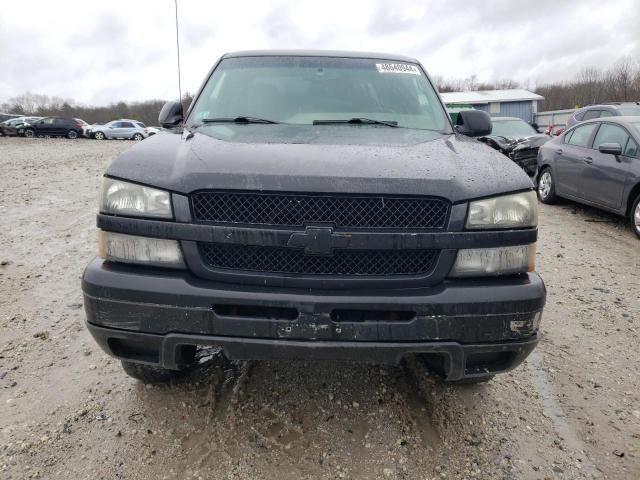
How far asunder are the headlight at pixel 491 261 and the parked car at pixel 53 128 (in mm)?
35757

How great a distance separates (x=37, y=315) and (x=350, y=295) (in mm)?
2769

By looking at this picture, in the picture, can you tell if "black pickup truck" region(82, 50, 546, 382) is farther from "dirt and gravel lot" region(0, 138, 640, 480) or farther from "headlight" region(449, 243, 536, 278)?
"dirt and gravel lot" region(0, 138, 640, 480)

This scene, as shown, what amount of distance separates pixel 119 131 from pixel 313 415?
35680 mm

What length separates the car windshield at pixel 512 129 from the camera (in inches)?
499

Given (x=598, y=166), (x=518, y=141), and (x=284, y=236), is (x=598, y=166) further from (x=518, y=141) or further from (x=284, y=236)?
(x=284, y=236)

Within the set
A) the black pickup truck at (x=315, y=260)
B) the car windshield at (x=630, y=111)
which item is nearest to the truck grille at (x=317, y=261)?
the black pickup truck at (x=315, y=260)

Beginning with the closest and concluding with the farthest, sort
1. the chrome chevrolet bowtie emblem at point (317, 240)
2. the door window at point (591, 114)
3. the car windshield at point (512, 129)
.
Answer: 1. the chrome chevrolet bowtie emblem at point (317, 240)
2. the door window at point (591, 114)
3. the car windshield at point (512, 129)

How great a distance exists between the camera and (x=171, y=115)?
332 centimetres

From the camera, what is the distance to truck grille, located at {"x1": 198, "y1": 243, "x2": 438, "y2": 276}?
6.43 feet

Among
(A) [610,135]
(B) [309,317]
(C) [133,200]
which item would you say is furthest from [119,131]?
(B) [309,317]

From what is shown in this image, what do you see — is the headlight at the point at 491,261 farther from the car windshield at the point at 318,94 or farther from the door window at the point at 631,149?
the door window at the point at 631,149

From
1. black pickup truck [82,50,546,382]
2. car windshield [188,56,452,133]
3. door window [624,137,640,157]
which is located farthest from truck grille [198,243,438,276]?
door window [624,137,640,157]

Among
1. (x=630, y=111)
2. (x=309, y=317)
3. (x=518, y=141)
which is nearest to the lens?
(x=309, y=317)

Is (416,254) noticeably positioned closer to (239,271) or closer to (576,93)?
(239,271)
